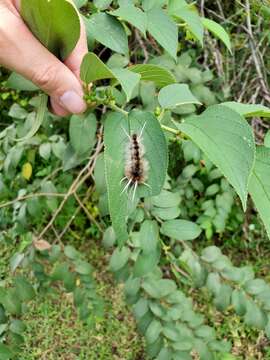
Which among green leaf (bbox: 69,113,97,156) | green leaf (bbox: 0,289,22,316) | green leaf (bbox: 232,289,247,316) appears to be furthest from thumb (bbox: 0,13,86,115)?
green leaf (bbox: 232,289,247,316)

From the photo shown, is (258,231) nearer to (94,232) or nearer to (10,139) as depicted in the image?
(94,232)

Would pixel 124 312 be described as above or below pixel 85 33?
below

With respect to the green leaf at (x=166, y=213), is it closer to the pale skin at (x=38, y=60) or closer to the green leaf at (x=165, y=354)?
the green leaf at (x=165, y=354)

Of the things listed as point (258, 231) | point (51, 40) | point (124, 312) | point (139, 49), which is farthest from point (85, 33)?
point (258, 231)

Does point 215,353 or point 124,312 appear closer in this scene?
point 215,353

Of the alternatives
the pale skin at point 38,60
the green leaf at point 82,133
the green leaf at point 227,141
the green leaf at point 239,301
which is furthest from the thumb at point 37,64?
the green leaf at point 239,301

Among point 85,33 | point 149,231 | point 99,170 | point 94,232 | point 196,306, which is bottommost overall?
point 196,306
